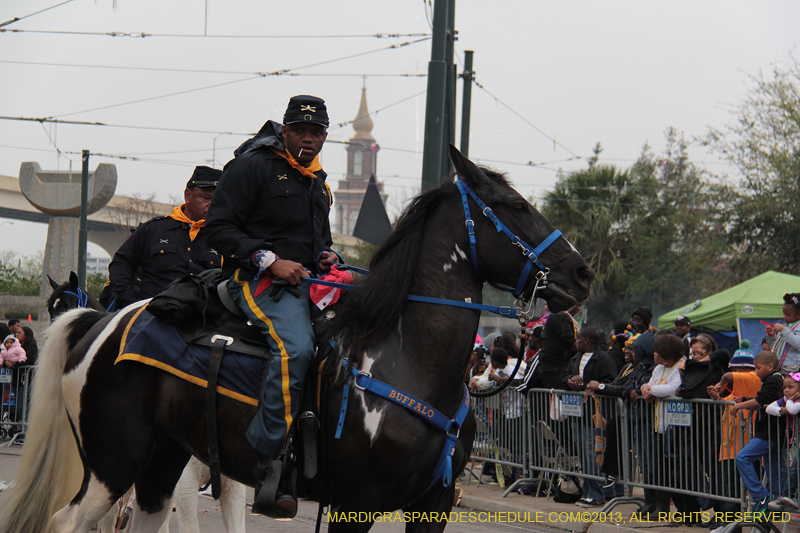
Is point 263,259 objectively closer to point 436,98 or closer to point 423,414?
point 423,414

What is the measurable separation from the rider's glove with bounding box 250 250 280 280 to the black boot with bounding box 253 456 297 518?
2.95 ft

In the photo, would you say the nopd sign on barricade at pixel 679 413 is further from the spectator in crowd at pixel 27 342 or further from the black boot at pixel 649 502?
the spectator in crowd at pixel 27 342

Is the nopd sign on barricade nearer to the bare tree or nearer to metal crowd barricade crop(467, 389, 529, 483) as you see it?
metal crowd barricade crop(467, 389, 529, 483)

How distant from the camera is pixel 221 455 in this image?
409 centimetres

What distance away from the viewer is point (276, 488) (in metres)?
3.78

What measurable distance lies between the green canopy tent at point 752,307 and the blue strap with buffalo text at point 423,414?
42.7ft

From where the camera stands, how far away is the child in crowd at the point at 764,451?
22.6 ft

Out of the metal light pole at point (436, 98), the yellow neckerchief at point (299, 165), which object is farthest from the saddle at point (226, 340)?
the metal light pole at point (436, 98)

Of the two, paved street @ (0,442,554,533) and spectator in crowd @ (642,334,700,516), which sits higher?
spectator in crowd @ (642,334,700,516)

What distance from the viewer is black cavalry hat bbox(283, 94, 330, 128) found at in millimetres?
4168

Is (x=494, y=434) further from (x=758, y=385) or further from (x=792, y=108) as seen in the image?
(x=792, y=108)

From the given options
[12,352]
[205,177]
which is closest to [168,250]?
[205,177]

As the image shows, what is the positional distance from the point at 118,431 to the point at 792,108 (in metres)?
23.4

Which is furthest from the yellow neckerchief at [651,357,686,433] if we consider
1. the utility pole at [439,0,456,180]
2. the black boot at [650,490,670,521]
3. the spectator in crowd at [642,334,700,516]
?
the utility pole at [439,0,456,180]
